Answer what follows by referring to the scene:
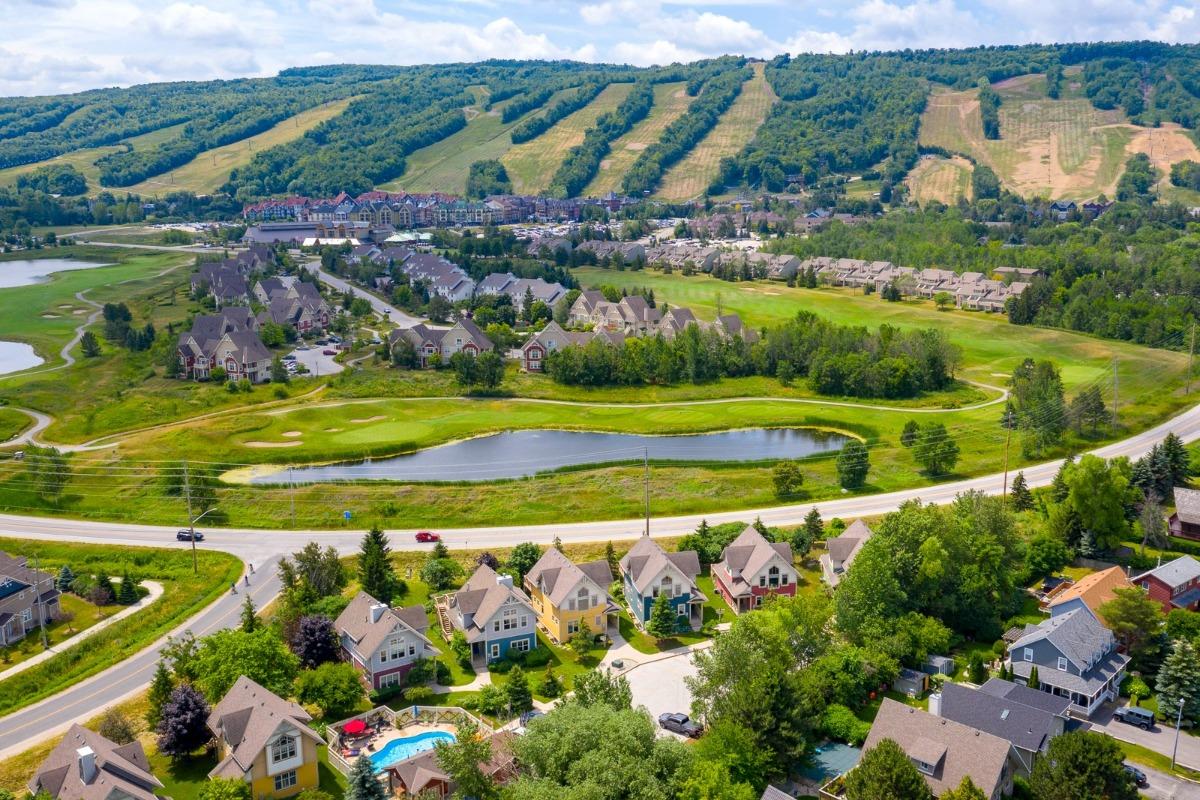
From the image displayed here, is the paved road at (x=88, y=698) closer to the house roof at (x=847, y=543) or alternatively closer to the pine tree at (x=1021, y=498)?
the house roof at (x=847, y=543)

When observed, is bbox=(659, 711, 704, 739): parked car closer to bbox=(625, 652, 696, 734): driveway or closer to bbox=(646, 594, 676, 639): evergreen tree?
bbox=(625, 652, 696, 734): driveway

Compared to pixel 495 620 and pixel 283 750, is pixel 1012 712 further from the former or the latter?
pixel 283 750

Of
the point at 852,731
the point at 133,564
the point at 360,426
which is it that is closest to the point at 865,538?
the point at 852,731

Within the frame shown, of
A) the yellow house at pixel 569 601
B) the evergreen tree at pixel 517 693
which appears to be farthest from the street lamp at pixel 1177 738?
the evergreen tree at pixel 517 693

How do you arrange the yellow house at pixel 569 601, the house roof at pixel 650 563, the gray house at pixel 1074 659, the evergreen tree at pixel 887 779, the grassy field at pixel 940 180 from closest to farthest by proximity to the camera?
the evergreen tree at pixel 887 779
the gray house at pixel 1074 659
the yellow house at pixel 569 601
the house roof at pixel 650 563
the grassy field at pixel 940 180

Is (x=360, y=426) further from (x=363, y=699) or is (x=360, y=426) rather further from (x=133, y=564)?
(x=363, y=699)

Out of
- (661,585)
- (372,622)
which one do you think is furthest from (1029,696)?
(372,622)
